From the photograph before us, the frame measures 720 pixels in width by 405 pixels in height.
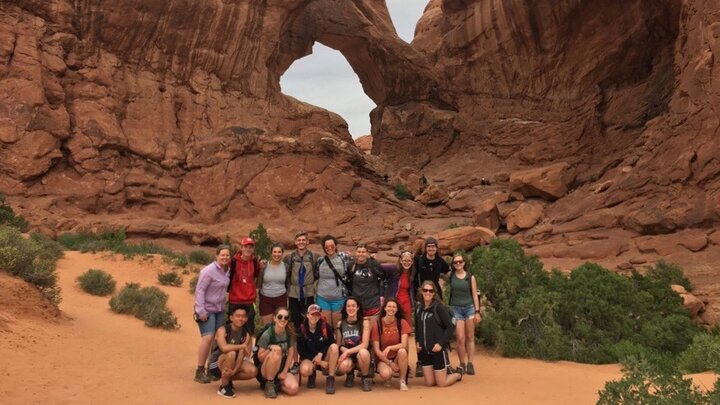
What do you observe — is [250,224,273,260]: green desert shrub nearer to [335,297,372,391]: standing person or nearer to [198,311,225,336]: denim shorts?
[198,311,225,336]: denim shorts

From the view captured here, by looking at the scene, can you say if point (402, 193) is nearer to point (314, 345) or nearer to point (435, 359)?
point (435, 359)

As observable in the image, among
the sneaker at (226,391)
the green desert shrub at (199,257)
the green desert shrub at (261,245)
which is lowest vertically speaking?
the sneaker at (226,391)

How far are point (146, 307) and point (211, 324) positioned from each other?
599 centimetres

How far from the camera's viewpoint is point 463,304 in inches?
304

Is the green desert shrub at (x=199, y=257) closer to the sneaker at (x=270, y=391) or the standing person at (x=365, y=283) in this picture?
the standing person at (x=365, y=283)

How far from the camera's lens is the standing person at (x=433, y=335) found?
6.75m

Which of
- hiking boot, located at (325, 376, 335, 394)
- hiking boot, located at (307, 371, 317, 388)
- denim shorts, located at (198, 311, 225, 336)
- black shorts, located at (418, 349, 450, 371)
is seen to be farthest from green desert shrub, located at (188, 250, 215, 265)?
black shorts, located at (418, 349, 450, 371)

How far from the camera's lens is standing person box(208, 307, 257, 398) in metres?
6.25

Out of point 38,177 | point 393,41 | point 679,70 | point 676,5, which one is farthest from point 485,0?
point 38,177

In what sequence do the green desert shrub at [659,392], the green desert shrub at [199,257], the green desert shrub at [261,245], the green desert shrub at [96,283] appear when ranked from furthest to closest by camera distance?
the green desert shrub at [199,257] < the green desert shrub at [261,245] < the green desert shrub at [96,283] < the green desert shrub at [659,392]

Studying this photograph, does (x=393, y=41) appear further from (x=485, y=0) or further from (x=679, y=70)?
(x=679, y=70)

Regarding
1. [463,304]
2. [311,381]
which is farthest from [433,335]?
[311,381]

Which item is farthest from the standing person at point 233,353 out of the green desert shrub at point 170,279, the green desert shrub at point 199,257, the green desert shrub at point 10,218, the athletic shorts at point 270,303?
the green desert shrub at point 10,218

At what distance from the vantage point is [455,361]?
901 cm
